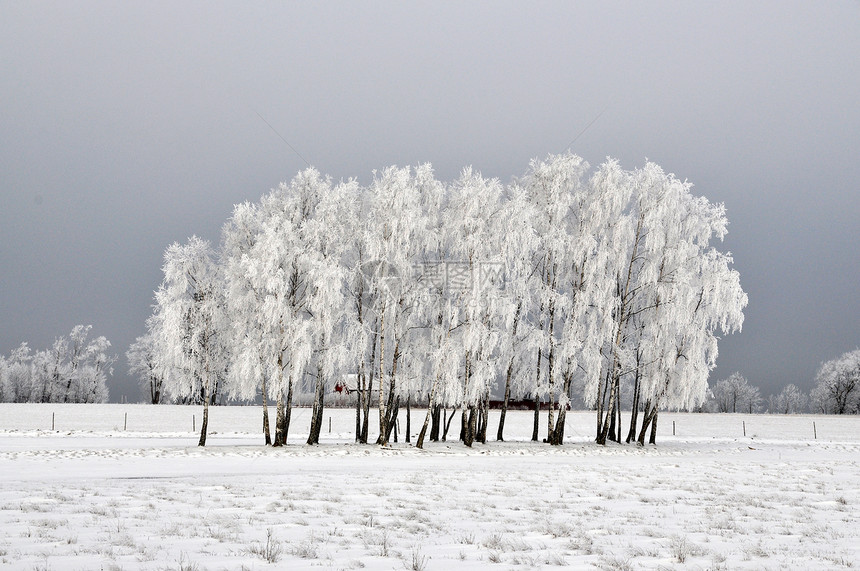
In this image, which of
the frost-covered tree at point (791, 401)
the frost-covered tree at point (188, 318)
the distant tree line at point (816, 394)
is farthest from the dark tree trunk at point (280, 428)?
the frost-covered tree at point (791, 401)

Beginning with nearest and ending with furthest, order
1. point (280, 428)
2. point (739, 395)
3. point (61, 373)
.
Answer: point (280, 428)
point (61, 373)
point (739, 395)

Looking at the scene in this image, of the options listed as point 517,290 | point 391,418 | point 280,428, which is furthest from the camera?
point 391,418

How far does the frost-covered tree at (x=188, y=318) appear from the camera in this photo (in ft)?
90.7

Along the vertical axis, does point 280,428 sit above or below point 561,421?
below

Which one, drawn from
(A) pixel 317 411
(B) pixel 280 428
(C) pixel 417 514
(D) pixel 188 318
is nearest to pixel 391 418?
(A) pixel 317 411

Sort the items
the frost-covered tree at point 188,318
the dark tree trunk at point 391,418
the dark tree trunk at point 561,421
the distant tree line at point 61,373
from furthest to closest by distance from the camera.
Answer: the distant tree line at point 61,373 → the dark tree trunk at point 561,421 → the dark tree trunk at point 391,418 → the frost-covered tree at point 188,318

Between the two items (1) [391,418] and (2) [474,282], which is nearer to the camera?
(2) [474,282]

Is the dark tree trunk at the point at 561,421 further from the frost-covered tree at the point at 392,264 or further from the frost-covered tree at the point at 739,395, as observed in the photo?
the frost-covered tree at the point at 739,395

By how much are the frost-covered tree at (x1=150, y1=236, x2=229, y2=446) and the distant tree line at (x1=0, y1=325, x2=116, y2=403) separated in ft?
186

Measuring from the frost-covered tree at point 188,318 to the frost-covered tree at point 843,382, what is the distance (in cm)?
8484

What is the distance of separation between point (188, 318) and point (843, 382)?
86983mm

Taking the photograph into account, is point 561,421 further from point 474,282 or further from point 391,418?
point 474,282

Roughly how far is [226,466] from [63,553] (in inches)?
537

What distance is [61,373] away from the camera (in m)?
77.1
